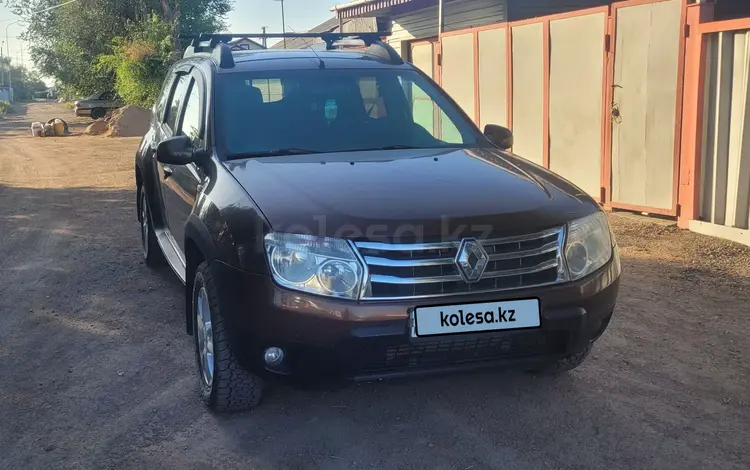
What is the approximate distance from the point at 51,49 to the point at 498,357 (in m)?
38.5

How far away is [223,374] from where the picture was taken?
354cm

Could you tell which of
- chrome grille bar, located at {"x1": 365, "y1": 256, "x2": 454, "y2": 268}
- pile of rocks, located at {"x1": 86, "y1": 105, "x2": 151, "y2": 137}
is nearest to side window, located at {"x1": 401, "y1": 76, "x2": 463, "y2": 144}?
chrome grille bar, located at {"x1": 365, "y1": 256, "x2": 454, "y2": 268}

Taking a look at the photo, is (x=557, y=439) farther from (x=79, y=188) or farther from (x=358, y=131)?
(x=79, y=188)

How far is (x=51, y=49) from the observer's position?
3709cm

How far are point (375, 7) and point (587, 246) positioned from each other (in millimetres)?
12409

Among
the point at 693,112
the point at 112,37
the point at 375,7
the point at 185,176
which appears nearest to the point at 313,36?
the point at 185,176

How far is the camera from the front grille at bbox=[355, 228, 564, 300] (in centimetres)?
312

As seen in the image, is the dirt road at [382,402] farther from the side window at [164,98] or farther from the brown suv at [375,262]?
the side window at [164,98]

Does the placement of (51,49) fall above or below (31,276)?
above

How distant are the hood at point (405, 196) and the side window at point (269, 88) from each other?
1.97 ft

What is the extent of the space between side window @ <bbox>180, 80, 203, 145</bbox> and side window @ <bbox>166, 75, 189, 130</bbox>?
0.81 feet

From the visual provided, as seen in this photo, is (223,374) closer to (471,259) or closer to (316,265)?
(316,265)

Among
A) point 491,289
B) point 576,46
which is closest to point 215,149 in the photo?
point 491,289

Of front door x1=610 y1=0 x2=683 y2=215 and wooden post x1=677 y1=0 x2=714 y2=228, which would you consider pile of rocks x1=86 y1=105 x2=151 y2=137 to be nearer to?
front door x1=610 y1=0 x2=683 y2=215
